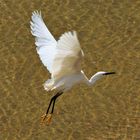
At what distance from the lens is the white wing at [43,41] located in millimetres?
6965

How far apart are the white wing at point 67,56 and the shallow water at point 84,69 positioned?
2104mm

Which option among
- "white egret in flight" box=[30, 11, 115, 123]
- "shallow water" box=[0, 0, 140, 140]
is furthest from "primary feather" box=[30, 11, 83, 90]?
"shallow water" box=[0, 0, 140, 140]

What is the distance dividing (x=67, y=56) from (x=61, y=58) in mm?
93

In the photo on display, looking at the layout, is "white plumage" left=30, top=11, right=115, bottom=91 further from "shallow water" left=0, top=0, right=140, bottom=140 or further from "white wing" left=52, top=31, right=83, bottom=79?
"shallow water" left=0, top=0, right=140, bottom=140

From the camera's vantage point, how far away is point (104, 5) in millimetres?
11594

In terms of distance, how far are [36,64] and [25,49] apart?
51 cm

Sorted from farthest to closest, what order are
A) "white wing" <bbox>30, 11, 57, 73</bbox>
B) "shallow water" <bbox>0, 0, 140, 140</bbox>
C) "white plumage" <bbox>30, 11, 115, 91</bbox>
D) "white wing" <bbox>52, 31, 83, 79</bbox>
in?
"shallow water" <bbox>0, 0, 140, 140</bbox>, "white wing" <bbox>30, 11, 57, 73</bbox>, "white plumage" <bbox>30, 11, 115, 91</bbox>, "white wing" <bbox>52, 31, 83, 79</bbox>

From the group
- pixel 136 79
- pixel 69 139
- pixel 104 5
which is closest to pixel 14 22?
pixel 104 5

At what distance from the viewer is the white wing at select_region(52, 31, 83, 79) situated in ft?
18.1

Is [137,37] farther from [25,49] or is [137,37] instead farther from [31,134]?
[31,134]

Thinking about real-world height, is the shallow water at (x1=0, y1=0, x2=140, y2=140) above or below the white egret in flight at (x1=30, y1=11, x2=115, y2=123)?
below

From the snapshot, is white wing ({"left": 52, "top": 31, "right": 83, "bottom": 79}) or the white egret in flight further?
the white egret in flight

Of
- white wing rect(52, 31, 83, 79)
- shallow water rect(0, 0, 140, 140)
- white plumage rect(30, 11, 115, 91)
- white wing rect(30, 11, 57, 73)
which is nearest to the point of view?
white wing rect(52, 31, 83, 79)

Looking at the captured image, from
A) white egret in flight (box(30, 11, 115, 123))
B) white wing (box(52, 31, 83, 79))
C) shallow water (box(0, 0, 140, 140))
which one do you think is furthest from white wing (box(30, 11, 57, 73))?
shallow water (box(0, 0, 140, 140))
